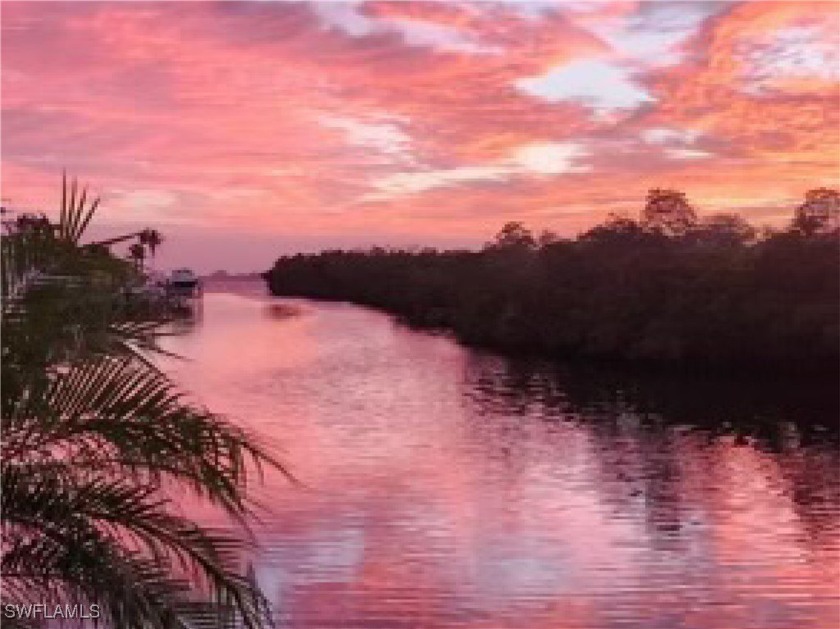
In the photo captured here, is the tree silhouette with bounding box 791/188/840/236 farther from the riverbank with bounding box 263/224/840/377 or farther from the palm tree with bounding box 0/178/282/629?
the palm tree with bounding box 0/178/282/629

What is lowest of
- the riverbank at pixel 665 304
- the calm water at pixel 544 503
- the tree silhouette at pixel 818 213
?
the calm water at pixel 544 503

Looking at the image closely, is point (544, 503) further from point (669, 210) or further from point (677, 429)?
point (669, 210)

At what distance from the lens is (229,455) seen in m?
5.44

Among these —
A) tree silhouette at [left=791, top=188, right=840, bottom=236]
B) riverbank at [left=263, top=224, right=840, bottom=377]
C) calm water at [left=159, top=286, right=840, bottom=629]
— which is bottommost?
calm water at [left=159, top=286, right=840, bottom=629]

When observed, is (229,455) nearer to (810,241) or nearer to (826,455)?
(826,455)

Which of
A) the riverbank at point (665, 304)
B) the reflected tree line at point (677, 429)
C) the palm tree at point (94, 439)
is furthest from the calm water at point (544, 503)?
the palm tree at point (94, 439)

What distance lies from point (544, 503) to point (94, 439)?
17.6m

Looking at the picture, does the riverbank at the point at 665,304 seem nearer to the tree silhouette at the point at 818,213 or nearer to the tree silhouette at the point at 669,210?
the tree silhouette at the point at 818,213

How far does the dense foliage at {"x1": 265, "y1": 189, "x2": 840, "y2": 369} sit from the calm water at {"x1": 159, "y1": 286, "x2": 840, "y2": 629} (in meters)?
5.53

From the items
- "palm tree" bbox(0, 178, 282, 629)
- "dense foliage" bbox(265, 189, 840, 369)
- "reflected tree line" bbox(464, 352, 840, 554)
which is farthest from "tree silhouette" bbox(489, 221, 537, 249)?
"palm tree" bbox(0, 178, 282, 629)

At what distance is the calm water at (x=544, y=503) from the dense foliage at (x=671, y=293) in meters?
5.53

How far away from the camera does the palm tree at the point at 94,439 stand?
17.4 ft

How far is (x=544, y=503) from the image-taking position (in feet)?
73.8

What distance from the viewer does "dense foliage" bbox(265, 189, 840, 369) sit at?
4753cm
